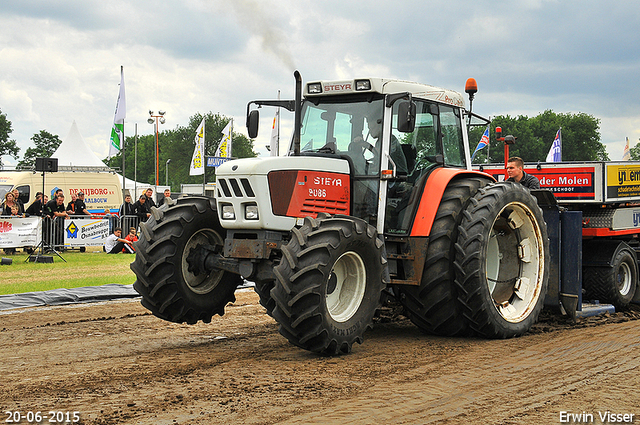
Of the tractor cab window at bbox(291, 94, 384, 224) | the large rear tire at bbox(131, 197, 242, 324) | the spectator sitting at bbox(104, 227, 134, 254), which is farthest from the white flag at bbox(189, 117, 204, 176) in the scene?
the tractor cab window at bbox(291, 94, 384, 224)

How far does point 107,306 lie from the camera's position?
A: 10.0 m

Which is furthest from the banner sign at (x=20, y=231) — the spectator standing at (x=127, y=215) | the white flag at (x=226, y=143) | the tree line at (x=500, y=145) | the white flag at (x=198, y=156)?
the tree line at (x=500, y=145)

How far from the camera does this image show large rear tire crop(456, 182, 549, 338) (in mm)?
6816

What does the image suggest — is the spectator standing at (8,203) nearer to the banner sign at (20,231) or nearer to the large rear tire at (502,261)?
the banner sign at (20,231)

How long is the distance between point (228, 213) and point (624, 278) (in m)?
6.49

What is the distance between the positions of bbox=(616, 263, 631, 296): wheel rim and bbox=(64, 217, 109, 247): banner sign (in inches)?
560

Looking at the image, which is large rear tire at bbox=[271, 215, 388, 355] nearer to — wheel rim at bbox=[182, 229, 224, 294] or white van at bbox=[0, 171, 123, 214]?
wheel rim at bbox=[182, 229, 224, 294]

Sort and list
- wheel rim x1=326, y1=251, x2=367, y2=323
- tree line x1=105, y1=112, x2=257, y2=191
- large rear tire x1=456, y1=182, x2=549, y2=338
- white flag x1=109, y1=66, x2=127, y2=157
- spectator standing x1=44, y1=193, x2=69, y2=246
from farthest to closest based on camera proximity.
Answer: tree line x1=105, y1=112, x2=257, y2=191 < white flag x1=109, y1=66, x2=127, y2=157 < spectator standing x1=44, y1=193, x2=69, y2=246 < large rear tire x1=456, y1=182, x2=549, y2=338 < wheel rim x1=326, y1=251, x2=367, y2=323

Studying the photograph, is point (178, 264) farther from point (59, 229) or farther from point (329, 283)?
point (59, 229)

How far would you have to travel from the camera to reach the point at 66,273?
13.9 metres

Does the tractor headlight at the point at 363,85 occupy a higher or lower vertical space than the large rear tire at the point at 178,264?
higher

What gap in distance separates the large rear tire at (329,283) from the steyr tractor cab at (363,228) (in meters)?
0.01

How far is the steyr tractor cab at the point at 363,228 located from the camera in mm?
6387

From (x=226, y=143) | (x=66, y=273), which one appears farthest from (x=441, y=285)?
(x=226, y=143)
